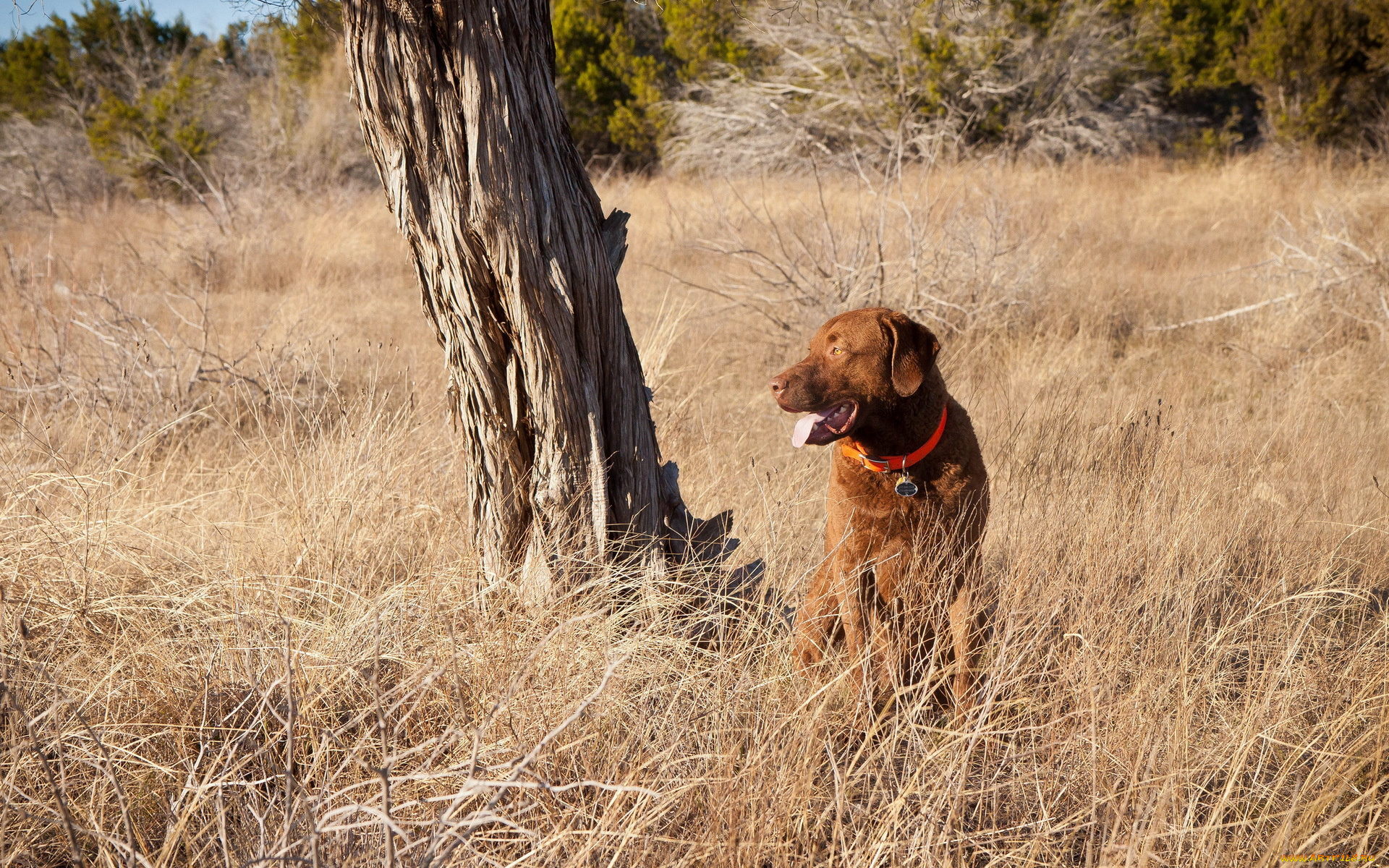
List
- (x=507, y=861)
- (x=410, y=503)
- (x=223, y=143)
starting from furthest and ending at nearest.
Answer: (x=223, y=143), (x=410, y=503), (x=507, y=861)

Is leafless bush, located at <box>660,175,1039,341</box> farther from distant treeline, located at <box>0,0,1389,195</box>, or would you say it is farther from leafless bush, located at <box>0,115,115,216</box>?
leafless bush, located at <box>0,115,115,216</box>

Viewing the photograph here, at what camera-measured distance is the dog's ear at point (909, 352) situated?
253cm

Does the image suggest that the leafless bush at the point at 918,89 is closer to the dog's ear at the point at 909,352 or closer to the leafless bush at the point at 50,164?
the leafless bush at the point at 50,164

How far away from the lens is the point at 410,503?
127 inches

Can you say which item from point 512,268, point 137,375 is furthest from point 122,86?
point 512,268

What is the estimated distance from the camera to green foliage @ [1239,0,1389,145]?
13352 millimetres

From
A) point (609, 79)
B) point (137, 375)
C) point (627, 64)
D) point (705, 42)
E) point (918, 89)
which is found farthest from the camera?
point (609, 79)

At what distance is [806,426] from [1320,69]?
619 inches

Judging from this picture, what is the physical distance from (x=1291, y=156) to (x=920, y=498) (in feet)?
47.1

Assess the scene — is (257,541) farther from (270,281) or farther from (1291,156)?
(1291,156)

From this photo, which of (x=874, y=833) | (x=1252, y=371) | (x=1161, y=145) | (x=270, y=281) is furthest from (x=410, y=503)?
(x=1161, y=145)

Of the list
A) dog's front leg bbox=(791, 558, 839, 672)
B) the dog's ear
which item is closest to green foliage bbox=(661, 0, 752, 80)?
the dog's ear

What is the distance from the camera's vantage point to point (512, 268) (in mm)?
2318

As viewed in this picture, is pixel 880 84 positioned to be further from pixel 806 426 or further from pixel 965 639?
pixel 965 639
